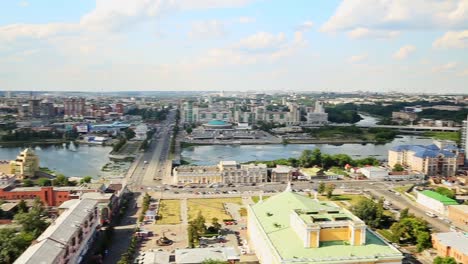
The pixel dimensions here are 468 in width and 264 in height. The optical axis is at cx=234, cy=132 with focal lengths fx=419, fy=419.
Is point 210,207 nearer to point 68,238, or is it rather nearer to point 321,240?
point 68,238

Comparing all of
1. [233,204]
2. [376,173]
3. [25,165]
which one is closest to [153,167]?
[25,165]

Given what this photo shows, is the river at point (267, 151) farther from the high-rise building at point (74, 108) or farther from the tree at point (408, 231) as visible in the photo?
the high-rise building at point (74, 108)

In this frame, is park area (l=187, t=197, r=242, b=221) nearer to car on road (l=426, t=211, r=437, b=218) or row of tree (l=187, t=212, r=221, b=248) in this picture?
row of tree (l=187, t=212, r=221, b=248)

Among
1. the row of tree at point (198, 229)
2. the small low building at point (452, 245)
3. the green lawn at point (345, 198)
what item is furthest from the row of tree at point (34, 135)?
the small low building at point (452, 245)

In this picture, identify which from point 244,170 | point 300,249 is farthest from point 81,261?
point 244,170

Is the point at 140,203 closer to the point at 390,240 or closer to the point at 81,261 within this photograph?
the point at 81,261
